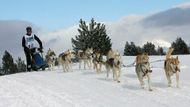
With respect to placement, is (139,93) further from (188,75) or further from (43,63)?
(43,63)

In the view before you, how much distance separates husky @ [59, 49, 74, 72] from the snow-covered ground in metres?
5.60

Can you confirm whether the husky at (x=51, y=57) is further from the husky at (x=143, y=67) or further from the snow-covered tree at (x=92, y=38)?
the snow-covered tree at (x=92, y=38)

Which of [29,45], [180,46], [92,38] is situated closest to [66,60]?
[29,45]

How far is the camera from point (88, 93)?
19.3 metres

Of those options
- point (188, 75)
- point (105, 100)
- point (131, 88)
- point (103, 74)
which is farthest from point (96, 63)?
point (105, 100)

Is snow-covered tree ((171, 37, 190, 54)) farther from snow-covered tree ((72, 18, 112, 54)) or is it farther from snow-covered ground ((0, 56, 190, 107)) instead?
snow-covered ground ((0, 56, 190, 107))

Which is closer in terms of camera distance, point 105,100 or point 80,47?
point 105,100

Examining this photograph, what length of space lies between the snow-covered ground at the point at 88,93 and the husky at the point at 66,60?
18.4 ft

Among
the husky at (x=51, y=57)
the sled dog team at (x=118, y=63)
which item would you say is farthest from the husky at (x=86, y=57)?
the husky at (x=51, y=57)

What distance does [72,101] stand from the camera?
56.7ft

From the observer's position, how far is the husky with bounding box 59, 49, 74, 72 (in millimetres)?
30297

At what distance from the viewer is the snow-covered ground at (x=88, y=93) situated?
1711 centimetres

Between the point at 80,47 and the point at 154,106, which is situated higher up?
the point at 80,47

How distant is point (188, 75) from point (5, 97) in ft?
38.7
